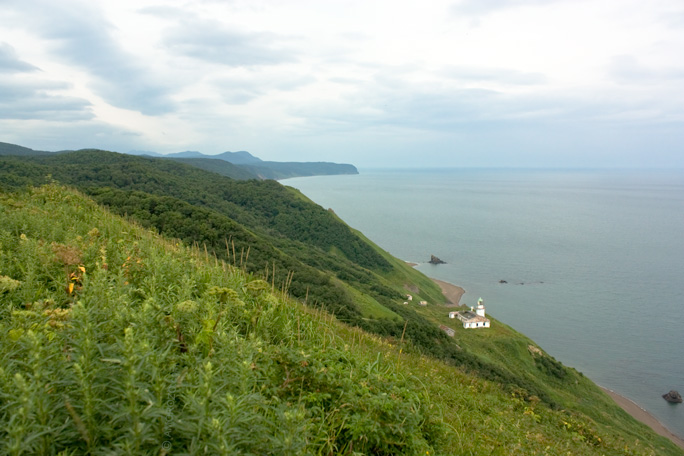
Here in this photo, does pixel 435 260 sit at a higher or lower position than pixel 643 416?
higher

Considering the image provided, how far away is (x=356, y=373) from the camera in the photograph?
174 inches

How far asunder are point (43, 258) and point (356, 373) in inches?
161

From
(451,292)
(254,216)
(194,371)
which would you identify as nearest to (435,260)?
(451,292)

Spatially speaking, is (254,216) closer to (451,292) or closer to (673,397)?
(451,292)

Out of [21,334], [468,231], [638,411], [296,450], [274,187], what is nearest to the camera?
[296,450]

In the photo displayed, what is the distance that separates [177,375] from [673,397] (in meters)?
47.6

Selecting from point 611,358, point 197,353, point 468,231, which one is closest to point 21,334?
point 197,353

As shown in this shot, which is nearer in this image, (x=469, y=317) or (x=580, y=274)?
(x=469, y=317)

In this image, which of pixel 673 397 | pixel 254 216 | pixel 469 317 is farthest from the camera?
pixel 254 216

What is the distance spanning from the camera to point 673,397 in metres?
35.9

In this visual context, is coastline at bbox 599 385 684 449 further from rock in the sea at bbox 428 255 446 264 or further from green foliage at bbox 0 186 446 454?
rock in the sea at bbox 428 255 446 264

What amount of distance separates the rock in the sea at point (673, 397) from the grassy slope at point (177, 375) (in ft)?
131

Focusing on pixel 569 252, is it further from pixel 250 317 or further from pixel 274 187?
pixel 250 317

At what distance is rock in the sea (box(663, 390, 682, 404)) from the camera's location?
1410 inches
